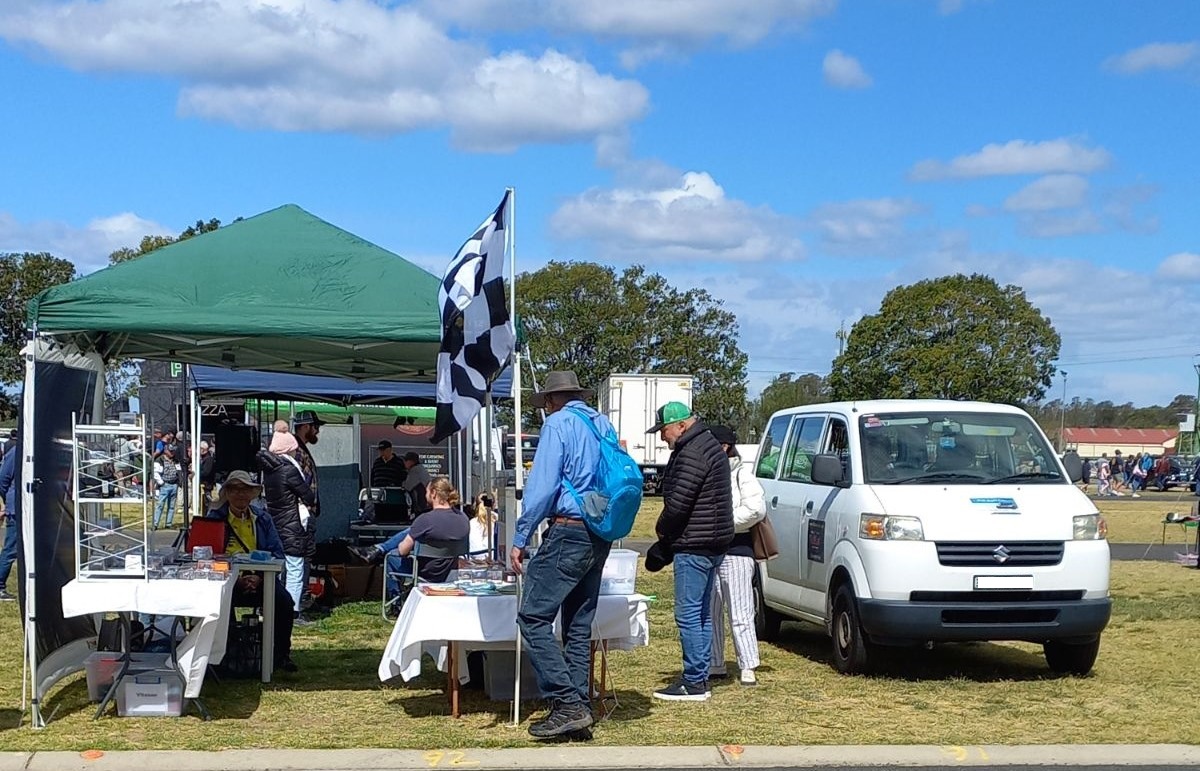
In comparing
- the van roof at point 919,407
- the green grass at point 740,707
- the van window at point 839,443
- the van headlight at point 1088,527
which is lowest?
the green grass at point 740,707

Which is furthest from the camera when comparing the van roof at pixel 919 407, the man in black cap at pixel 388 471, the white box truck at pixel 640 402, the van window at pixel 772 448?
the white box truck at pixel 640 402

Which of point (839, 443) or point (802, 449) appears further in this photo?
point (802, 449)

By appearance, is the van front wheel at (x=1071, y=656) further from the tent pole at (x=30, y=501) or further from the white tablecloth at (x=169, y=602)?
the tent pole at (x=30, y=501)

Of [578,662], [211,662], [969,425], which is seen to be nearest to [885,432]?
[969,425]

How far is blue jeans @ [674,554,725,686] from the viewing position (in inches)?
326

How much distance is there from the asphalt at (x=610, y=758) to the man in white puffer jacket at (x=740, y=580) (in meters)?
1.96

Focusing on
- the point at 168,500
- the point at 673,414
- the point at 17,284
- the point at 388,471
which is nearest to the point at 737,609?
the point at 673,414

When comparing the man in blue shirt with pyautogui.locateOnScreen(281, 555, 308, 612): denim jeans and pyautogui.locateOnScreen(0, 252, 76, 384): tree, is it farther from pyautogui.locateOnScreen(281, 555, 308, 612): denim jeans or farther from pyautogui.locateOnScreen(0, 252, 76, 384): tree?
pyautogui.locateOnScreen(0, 252, 76, 384): tree

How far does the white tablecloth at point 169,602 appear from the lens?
749 centimetres

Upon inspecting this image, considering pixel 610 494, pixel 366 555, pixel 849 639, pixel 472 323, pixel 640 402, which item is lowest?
pixel 849 639

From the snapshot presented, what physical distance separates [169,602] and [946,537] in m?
4.90

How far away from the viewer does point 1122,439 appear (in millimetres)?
128375

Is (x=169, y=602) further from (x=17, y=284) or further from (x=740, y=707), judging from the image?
(x=17, y=284)

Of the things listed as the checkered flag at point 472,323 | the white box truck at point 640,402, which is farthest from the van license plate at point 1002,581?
the white box truck at point 640,402
